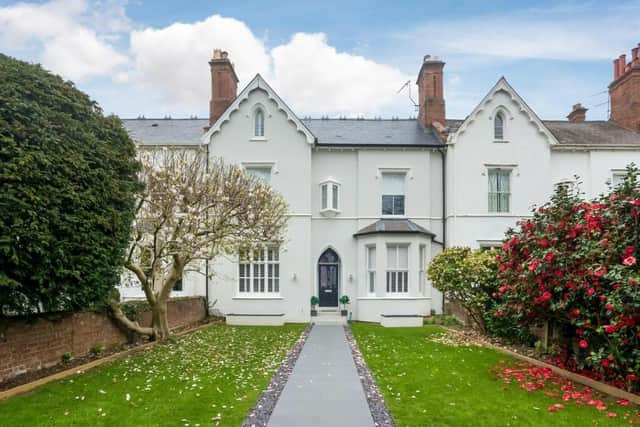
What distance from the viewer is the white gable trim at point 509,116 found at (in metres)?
21.1

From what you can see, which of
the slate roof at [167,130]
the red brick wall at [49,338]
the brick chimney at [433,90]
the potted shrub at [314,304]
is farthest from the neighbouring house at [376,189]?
the red brick wall at [49,338]

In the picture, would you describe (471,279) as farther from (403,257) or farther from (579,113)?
(579,113)

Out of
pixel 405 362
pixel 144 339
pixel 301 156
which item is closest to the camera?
pixel 405 362

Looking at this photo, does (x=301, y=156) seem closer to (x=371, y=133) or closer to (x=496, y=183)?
(x=371, y=133)

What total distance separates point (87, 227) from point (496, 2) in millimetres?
11848

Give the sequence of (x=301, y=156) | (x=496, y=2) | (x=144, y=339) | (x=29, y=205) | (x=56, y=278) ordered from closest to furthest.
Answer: (x=29, y=205)
(x=56, y=278)
(x=496, y=2)
(x=144, y=339)
(x=301, y=156)

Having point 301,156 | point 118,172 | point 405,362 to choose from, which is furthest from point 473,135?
point 118,172

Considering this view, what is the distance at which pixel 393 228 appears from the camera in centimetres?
2034

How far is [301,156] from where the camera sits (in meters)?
20.8

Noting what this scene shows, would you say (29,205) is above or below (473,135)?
below

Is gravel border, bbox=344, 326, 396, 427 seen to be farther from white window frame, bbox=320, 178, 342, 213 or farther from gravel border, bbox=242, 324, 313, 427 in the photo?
white window frame, bbox=320, 178, 342, 213

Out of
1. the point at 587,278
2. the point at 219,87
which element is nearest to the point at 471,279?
the point at 587,278

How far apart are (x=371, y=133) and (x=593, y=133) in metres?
11.3

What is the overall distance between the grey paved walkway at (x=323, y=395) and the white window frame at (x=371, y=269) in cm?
826
